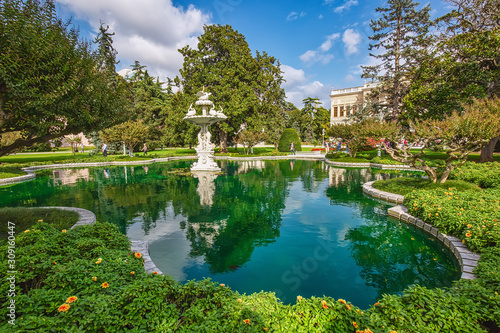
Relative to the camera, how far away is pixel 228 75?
104 feet

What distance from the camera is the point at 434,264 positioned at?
5531mm

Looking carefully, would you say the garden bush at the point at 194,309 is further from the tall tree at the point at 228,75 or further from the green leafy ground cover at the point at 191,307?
the tall tree at the point at 228,75

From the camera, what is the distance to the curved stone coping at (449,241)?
4.79m

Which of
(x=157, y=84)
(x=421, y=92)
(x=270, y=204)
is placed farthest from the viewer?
(x=157, y=84)

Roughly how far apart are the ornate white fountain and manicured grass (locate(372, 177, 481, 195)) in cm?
1179

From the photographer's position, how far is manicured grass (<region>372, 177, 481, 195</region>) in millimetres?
9991

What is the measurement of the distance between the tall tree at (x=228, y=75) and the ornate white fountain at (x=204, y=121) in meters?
10.1

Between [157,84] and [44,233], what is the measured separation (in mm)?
44512

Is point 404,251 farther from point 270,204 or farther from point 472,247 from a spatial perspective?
point 270,204

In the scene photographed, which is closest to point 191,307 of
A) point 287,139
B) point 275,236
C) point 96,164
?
point 275,236

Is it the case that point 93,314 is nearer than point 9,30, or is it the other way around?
point 93,314

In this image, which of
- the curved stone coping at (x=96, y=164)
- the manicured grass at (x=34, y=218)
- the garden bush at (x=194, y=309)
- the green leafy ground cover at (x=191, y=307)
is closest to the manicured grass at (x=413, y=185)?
the green leafy ground cover at (x=191, y=307)

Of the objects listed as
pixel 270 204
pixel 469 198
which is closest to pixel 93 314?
pixel 270 204

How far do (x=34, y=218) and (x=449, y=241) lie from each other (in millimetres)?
10667
